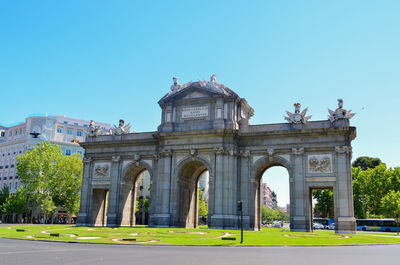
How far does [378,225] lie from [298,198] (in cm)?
3495

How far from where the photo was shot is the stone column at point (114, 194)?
189 ft

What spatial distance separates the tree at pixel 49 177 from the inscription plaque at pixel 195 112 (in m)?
34.5

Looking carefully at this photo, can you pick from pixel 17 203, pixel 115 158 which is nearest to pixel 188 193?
pixel 115 158

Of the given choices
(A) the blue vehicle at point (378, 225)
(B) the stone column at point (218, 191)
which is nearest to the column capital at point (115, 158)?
(B) the stone column at point (218, 191)

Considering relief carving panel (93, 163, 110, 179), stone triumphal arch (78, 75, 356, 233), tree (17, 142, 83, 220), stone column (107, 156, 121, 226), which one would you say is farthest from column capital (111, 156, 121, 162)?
tree (17, 142, 83, 220)

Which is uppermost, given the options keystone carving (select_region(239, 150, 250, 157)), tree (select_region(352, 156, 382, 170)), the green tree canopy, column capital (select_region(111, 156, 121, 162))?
tree (select_region(352, 156, 382, 170))

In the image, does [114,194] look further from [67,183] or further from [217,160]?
[67,183]

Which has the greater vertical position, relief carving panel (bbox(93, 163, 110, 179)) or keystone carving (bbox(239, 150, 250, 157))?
keystone carving (bbox(239, 150, 250, 157))

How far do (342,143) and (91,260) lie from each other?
129 ft

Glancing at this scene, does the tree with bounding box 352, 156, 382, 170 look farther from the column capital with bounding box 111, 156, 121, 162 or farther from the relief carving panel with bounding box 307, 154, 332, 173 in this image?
the column capital with bounding box 111, 156, 121, 162

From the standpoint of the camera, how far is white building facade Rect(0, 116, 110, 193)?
348 ft

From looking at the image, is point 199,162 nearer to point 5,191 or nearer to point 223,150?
point 223,150

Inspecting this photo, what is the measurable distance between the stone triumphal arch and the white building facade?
168ft

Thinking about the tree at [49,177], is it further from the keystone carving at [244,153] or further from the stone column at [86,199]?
the keystone carving at [244,153]
